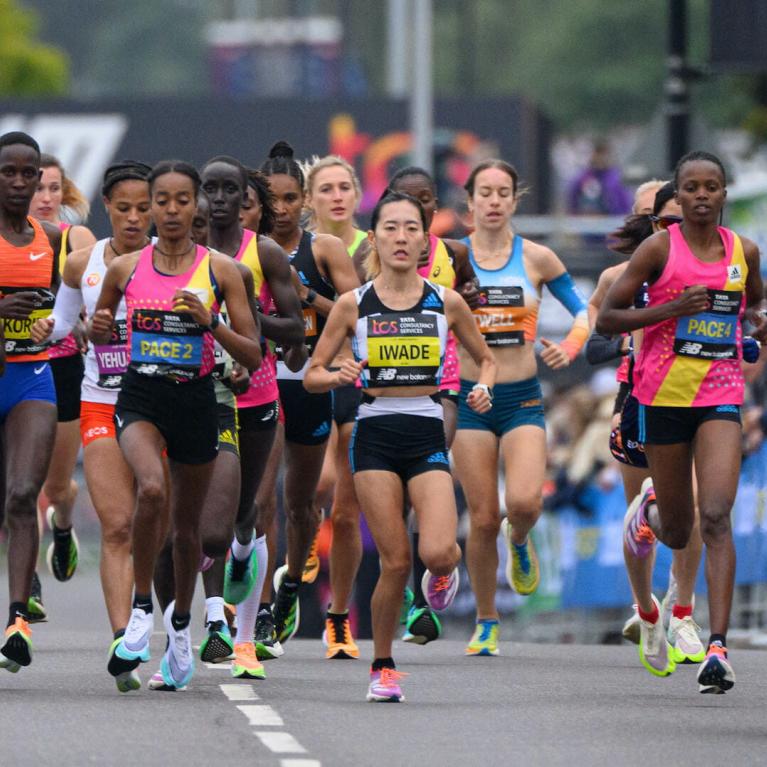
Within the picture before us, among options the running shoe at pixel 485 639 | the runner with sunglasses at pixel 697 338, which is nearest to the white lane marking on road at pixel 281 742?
the runner with sunglasses at pixel 697 338

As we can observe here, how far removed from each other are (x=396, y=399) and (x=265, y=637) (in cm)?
219

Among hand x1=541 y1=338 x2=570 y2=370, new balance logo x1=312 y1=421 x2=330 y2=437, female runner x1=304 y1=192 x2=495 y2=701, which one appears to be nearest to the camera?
female runner x1=304 y1=192 x2=495 y2=701

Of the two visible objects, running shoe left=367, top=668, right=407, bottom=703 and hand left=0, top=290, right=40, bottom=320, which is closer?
running shoe left=367, top=668, right=407, bottom=703

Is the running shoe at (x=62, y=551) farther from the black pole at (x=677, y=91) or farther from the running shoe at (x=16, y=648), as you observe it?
the black pole at (x=677, y=91)

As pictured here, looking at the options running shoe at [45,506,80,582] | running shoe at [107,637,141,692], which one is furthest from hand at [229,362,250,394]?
running shoe at [45,506,80,582]

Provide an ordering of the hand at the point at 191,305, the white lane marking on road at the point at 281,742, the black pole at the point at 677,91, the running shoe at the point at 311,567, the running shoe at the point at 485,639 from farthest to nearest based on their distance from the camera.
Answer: the black pole at the point at 677,91 < the running shoe at the point at 485,639 < the running shoe at the point at 311,567 < the hand at the point at 191,305 < the white lane marking on road at the point at 281,742

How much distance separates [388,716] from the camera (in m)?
11.0

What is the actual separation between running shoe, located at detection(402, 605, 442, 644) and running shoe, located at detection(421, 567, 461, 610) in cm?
72

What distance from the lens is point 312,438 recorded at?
13422 mm

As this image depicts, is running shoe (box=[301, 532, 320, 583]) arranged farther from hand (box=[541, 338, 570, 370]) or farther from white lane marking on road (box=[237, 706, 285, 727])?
white lane marking on road (box=[237, 706, 285, 727])

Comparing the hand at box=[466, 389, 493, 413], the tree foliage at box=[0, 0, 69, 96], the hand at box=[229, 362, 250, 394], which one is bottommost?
the hand at box=[466, 389, 493, 413]

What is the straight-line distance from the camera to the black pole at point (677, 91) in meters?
20.1

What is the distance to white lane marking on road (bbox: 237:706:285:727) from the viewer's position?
1051 centimetres

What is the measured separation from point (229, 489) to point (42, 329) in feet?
3.69
